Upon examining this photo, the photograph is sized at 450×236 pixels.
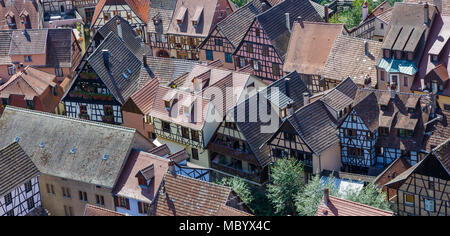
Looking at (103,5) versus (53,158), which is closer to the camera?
(53,158)

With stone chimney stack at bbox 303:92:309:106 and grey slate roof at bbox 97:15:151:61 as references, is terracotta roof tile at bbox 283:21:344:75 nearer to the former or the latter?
stone chimney stack at bbox 303:92:309:106

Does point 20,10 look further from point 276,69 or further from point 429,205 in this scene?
point 429,205

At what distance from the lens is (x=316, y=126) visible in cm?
6912

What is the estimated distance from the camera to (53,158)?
69.7 metres

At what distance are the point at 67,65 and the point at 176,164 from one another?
29.5 metres

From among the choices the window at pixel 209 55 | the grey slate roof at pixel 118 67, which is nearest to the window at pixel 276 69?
the window at pixel 209 55

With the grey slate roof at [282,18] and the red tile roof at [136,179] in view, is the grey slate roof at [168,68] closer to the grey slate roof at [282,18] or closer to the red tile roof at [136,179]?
the grey slate roof at [282,18]

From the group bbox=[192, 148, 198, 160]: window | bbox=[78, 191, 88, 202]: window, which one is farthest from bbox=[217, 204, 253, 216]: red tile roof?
bbox=[192, 148, 198, 160]: window

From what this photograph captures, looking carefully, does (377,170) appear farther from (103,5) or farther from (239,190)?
(103,5)

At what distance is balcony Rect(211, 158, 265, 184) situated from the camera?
7075cm
